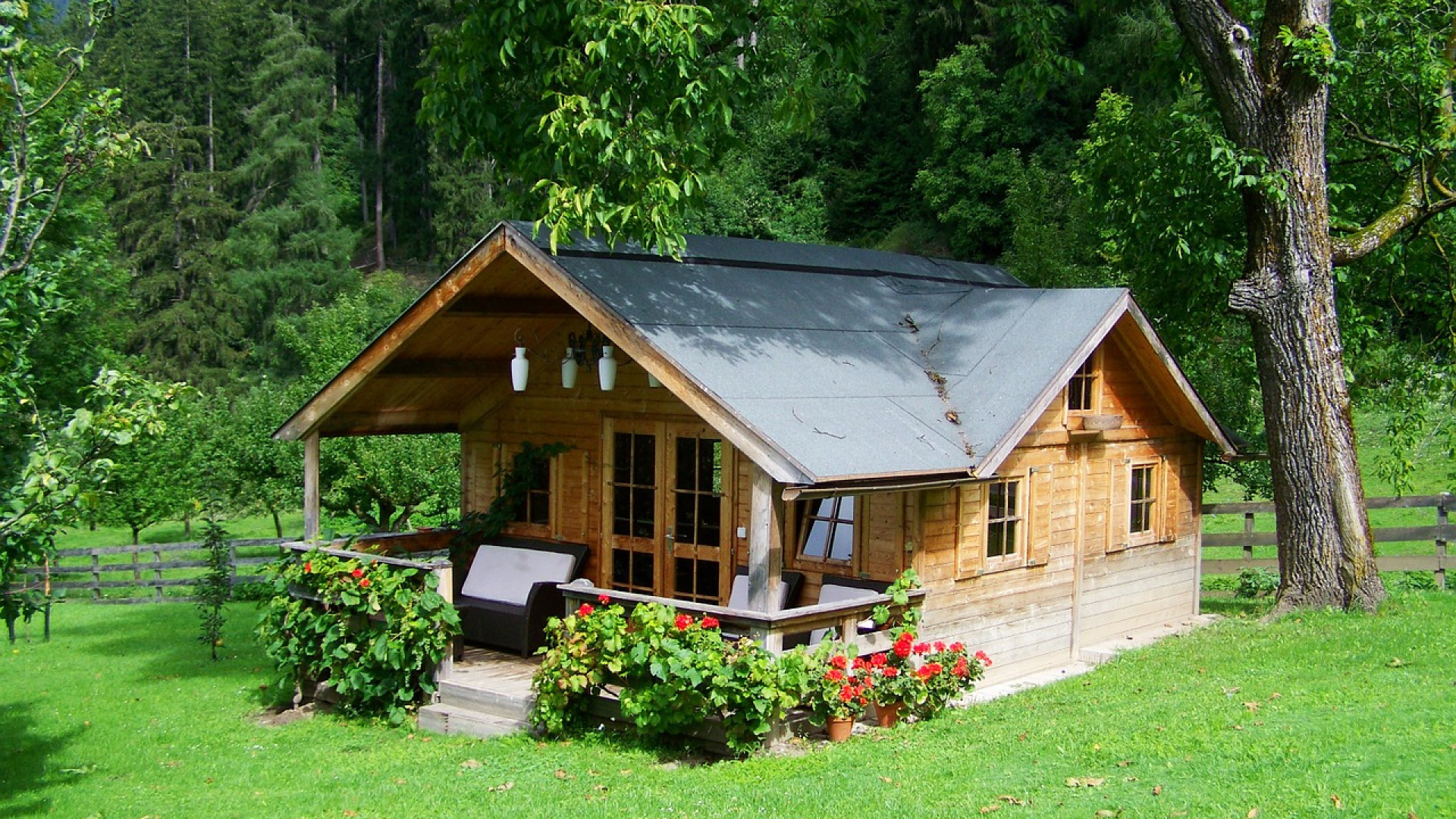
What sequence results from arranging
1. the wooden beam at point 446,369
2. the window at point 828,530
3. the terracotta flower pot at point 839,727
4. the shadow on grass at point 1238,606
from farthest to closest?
the shadow on grass at point 1238,606 < the wooden beam at point 446,369 < the window at point 828,530 < the terracotta flower pot at point 839,727

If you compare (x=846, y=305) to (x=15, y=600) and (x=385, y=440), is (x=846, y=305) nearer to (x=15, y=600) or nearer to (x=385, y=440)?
(x=15, y=600)

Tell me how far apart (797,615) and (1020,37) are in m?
7.42

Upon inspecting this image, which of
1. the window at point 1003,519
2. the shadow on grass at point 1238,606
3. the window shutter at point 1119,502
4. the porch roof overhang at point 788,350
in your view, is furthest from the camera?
the shadow on grass at point 1238,606

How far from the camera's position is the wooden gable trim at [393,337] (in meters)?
10.1

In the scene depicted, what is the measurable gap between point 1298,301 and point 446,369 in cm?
823

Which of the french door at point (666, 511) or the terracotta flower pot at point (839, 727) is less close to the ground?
the french door at point (666, 511)

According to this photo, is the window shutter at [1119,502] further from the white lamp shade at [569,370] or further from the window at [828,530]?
the white lamp shade at [569,370]

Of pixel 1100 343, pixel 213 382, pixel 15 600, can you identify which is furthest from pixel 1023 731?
pixel 213 382

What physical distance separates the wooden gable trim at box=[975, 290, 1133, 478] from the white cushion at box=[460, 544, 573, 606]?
420cm

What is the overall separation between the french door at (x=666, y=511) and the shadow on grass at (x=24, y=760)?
197 inches

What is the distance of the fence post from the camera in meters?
15.2

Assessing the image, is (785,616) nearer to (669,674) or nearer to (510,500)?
(669,674)

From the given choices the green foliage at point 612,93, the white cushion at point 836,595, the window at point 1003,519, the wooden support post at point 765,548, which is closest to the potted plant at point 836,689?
the wooden support post at point 765,548

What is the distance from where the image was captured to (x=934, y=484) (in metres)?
9.35
